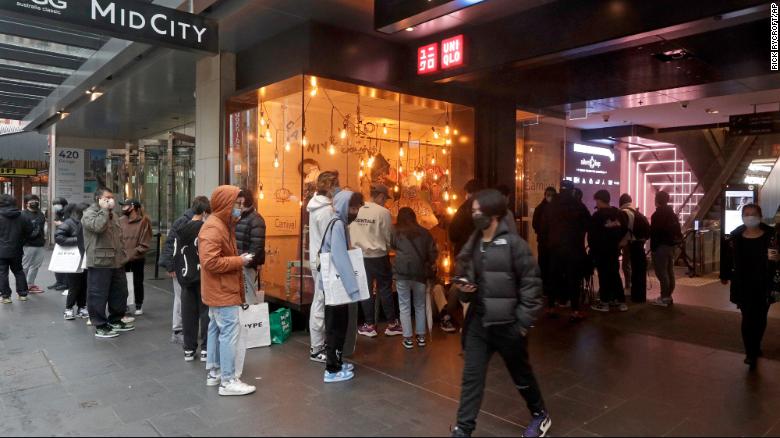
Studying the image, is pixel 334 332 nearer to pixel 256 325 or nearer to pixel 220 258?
pixel 220 258

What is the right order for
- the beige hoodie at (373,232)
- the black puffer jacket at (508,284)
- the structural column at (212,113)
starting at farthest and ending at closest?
1. the structural column at (212,113)
2. the beige hoodie at (373,232)
3. the black puffer jacket at (508,284)

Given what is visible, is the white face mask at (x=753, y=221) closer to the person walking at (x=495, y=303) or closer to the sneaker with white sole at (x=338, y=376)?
the person walking at (x=495, y=303)

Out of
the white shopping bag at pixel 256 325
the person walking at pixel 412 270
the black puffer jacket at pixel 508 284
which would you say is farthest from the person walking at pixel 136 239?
the black puffer jacket at pixel 508 284

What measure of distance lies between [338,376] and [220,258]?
1.42 meters

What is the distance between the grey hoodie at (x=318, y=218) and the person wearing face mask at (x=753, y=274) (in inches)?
153

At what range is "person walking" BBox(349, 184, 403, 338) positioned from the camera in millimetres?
5793

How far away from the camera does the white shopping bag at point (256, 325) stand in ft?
18.0

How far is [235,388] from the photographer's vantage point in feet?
13.6

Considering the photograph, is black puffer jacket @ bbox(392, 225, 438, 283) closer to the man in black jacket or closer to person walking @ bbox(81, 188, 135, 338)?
person walking @ bbox(81, 188, 135, 338)

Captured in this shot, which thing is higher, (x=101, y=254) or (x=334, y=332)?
(x=101, y=254)

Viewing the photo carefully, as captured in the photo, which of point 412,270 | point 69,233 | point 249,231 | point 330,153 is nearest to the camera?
point 412,270

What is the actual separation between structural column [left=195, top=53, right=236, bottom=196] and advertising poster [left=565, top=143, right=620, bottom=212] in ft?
29.7

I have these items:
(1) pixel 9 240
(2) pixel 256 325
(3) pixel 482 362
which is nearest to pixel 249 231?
(2) pixel 256 325

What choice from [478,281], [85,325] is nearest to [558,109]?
[478,281]
